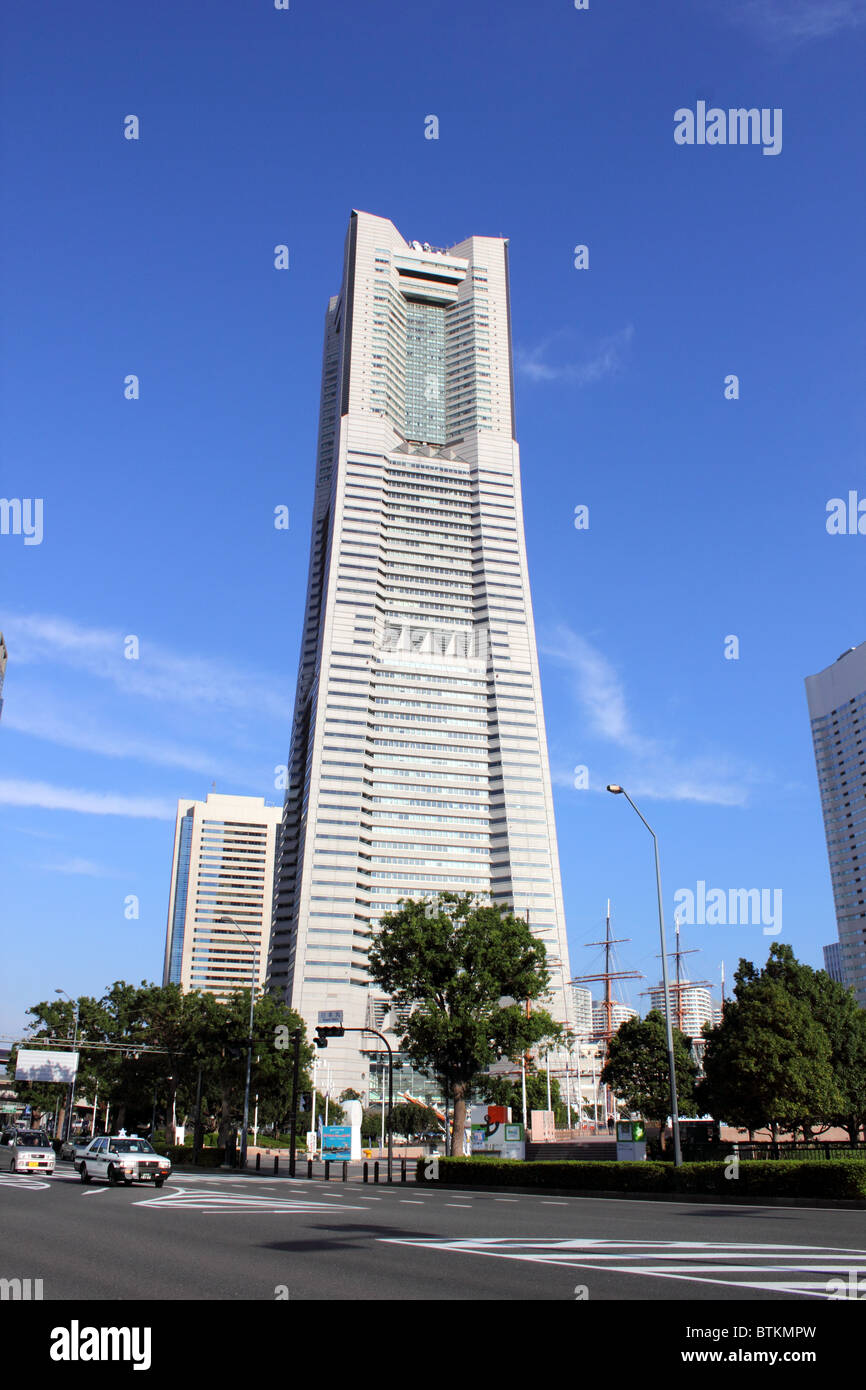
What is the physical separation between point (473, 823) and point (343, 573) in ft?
178

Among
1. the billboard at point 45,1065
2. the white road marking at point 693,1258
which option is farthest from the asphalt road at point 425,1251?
the billboard at point 45,1065

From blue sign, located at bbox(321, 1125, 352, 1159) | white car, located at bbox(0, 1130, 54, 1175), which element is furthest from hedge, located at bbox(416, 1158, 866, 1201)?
blue sign, located at bbox(321, 1125, 352, 1159)

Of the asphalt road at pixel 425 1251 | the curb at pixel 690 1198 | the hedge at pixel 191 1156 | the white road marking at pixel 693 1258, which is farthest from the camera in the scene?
the hedge at pixel 191 1156

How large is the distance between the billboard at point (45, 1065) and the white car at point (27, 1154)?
37870 millimetres

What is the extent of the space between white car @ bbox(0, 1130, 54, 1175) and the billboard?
37.9 m

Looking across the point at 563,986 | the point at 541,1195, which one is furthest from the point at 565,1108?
the point at 541,1195

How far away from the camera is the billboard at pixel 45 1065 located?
246ft

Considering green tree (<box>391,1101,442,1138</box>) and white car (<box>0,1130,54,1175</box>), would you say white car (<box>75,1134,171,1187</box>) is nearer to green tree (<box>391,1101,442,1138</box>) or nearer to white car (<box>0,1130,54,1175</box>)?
white car (<box>0,1130,54,1175</box>)

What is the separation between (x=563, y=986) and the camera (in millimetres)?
172250

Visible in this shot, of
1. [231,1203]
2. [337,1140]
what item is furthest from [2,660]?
[231,1203]

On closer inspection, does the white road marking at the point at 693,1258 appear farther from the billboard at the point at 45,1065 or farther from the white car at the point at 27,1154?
the billboard at the point at 45,1065

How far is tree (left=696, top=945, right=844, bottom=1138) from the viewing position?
47.5 meters

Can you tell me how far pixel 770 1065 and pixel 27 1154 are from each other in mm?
33410
